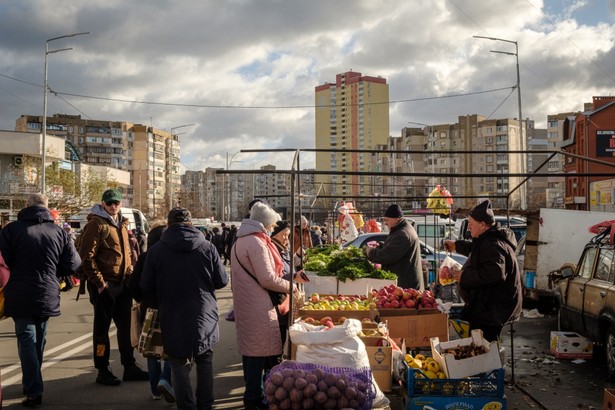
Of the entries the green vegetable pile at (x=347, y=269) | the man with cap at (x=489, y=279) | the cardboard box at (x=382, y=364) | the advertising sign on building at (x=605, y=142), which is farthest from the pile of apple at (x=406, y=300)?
the advertising sign on building at (x=605, y=142)

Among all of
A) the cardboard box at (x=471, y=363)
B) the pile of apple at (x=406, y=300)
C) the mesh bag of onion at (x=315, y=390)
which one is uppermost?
the pile of apple at (x=406, y=300)

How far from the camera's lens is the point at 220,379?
8141 mm

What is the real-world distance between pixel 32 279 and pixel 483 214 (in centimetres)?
476

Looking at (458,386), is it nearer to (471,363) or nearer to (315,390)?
(471,363)

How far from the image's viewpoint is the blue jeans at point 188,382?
566 cm

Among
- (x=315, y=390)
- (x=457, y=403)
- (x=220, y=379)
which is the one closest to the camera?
(x=315, y=390)

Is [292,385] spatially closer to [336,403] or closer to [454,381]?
[336,403]

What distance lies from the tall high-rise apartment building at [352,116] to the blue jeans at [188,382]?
12208 centimetres

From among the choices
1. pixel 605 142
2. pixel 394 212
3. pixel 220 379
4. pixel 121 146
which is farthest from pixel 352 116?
pixel 220 379

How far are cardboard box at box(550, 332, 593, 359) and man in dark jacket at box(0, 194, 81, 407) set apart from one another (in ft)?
22.6

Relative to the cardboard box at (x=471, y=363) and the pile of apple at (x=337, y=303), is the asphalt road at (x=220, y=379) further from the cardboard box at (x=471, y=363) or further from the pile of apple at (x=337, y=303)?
the cardboard box at (x=471, y=363)

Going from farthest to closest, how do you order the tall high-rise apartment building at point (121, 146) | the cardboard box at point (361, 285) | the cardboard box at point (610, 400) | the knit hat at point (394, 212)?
the tall high-rise apartment building at point (121, 146)
the knit hat at point (394, 212)
the cardboard box at point (361, 285)
the cardboard box at point (610, 400)

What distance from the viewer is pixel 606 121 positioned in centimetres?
5356

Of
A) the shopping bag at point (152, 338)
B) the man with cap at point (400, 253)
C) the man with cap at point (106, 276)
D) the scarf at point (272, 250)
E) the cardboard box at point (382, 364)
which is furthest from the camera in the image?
the man with cap at point (400, 253)
